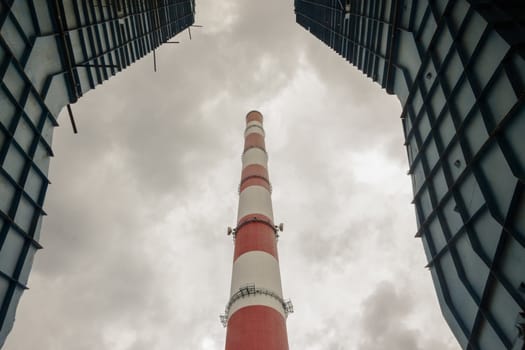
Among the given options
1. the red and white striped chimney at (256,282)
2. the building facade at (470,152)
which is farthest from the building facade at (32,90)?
the building facade at (470,152)

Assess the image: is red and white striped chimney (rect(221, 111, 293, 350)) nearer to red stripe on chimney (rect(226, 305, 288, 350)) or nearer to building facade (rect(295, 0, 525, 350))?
red stripe on chimney (rect(226, 305, 288, 350))

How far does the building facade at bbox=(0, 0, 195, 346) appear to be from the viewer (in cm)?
1005

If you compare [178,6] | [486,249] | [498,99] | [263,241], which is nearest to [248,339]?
[263,241]

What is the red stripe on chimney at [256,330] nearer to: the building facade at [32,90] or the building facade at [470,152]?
the building facade at [470,152]

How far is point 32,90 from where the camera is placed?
11680 mm

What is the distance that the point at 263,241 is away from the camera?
18.5 meters

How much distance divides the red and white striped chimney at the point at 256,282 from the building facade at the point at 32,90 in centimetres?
813

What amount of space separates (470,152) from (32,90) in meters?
13.7

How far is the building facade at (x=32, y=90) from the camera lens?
10.1 meters

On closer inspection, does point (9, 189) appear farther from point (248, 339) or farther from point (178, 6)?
point (178, 6)

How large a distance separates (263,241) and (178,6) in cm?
2486

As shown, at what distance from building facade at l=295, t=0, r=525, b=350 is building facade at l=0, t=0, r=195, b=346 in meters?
12.7

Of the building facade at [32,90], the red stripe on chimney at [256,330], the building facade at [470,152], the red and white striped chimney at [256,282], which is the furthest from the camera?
the red and white striped chimney at [256,282]

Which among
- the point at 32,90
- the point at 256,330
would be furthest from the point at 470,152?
the point at 32,90
